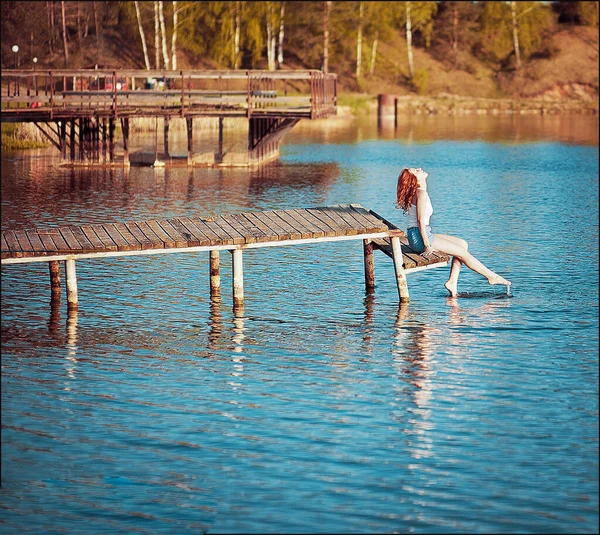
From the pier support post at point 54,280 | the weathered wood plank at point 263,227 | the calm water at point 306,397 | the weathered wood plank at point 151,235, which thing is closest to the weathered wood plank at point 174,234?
the weathered wood plank at point 151,235

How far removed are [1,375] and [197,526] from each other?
4.69m

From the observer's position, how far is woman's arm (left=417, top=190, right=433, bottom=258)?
15.9 m

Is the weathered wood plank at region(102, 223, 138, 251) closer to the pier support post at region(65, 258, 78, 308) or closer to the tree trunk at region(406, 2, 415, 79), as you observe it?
the pier support post at region(65, 258, 78, 308)

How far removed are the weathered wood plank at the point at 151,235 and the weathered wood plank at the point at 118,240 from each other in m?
0.26

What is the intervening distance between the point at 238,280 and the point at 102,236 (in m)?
1.88

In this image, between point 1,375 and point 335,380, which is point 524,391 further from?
point 1,375

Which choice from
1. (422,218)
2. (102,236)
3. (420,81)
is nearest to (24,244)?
(102,236)

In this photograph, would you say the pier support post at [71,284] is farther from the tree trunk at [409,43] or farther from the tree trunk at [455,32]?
the tree trunk at [455,32]

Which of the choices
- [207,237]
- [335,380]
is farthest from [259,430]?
[207,237]

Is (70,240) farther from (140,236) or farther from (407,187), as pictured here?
(407,187)

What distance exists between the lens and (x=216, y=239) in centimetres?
1560

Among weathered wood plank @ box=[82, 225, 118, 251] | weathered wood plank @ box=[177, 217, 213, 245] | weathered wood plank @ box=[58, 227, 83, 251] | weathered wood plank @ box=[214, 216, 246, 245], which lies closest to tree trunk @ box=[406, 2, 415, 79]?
weathered wood plank @ box=[214, 216, 246, 245]

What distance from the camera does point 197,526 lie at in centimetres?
879

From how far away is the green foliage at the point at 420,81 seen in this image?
88.3 metres
